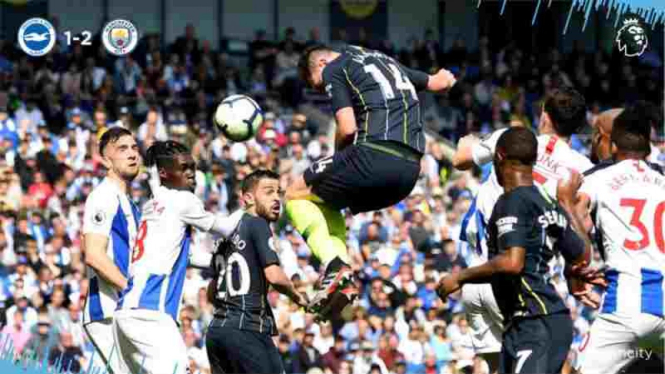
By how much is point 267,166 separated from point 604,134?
491 inches

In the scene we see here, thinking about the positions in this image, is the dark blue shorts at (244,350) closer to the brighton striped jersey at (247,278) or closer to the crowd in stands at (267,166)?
the brighton striped jersey at (247,278)

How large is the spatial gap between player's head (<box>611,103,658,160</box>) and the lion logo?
2.76 metres

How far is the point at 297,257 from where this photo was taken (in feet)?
66.0

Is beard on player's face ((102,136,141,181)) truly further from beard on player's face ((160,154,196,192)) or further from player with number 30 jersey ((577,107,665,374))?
player with number 30 jersey ((577,107,665,374))

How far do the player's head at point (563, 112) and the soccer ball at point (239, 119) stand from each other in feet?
8.25

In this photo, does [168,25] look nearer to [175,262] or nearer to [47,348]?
[47,348]

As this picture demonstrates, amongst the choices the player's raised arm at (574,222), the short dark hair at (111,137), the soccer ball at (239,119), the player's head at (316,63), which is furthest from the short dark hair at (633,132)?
the short dark hair at (111,137)

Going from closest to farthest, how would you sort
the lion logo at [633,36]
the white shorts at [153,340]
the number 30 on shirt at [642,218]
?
1. the number 30 on shirt at [642,218]
2. the white shorts at [153,340]
3. the lion logo at [633,36]

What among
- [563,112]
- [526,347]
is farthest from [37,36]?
[526,347]

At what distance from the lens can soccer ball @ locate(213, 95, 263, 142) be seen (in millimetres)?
11945

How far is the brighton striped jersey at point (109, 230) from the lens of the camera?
1113cm

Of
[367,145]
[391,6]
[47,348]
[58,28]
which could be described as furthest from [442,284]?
[391,6]

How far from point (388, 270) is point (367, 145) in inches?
398

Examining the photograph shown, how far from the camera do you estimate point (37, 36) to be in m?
15.1
